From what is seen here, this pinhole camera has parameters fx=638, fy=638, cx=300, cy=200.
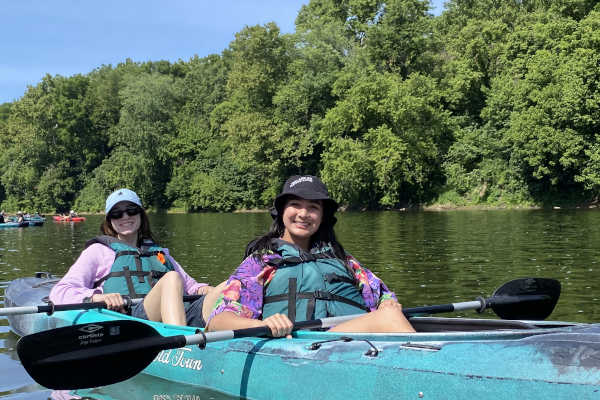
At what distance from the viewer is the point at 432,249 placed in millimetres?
13992

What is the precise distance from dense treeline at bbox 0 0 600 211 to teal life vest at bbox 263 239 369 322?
26246 millimetres

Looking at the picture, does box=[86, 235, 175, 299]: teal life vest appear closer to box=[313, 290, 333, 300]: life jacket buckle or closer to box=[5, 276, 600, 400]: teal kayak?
box=[5, 276, 600, 400]: teal kayak

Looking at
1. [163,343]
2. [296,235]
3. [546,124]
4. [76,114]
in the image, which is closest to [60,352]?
[163,343]

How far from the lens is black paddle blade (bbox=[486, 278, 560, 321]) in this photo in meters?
5.15

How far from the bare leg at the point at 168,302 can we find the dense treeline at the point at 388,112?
1032 inches

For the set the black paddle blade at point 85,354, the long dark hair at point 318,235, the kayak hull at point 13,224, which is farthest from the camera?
the kayak hull at point 13,224

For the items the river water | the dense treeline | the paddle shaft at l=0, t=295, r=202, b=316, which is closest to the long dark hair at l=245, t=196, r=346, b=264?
the river water

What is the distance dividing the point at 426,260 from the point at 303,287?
840cm

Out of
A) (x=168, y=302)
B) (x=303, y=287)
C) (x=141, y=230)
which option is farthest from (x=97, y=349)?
(x=141, y=230)

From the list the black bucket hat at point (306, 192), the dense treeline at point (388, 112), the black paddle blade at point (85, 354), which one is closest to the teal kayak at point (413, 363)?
the black paddle blade at point (85, 354)

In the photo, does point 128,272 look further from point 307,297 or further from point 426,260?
point 426,260

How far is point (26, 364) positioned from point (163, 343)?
720mm

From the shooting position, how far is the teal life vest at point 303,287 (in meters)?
4.02

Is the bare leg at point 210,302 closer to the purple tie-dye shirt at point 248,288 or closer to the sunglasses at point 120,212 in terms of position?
the purple tie-dye shirt at point 248,288
